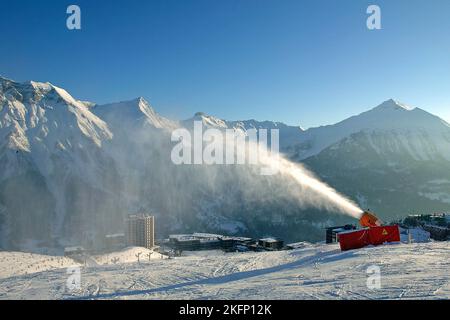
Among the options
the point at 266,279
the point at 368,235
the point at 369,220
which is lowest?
the point at 266,279

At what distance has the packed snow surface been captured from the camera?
19.7 metres

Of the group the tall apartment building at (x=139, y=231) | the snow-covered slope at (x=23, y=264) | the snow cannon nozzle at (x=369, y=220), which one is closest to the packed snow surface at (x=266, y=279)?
the snow cannon nozzle at (x=369, y=220)

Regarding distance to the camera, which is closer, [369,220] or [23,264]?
[369,220]

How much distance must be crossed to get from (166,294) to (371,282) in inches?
428

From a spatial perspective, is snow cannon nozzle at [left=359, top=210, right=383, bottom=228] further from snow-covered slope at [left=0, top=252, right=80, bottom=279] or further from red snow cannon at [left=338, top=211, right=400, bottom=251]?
snow-covered slope at [left=0, top=252, right=80, bottom=279]

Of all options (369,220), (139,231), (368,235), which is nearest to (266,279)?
(369,220)

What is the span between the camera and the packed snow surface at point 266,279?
19688 mm

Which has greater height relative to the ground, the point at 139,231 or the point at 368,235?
the point at 368,235

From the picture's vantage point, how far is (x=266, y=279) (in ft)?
80.3

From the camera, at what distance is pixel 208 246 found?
151m

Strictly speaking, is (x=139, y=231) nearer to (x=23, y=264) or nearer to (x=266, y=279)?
(x=23, y=264)
